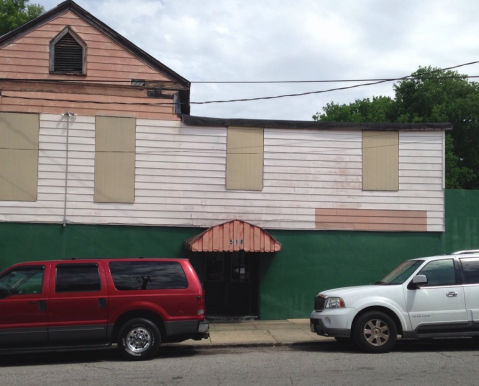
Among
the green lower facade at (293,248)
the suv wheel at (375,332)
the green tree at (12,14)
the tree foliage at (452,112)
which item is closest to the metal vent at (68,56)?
the green lower facade at (293,248)

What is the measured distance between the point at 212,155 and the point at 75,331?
285 inches

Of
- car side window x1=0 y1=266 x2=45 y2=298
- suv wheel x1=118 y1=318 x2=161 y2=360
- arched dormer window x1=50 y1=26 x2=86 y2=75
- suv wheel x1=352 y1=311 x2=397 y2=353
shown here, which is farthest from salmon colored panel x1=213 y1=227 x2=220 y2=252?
arched dormer window x1=50 y1=26 x2=86 y2=75

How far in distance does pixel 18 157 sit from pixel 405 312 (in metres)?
10.4

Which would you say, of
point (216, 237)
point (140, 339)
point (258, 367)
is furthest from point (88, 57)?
point (258, 367)

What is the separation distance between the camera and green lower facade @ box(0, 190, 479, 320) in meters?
16.0

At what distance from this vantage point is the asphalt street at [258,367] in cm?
890

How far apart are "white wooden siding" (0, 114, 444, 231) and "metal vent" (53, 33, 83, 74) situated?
135 centimetres

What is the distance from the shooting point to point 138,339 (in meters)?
10.6

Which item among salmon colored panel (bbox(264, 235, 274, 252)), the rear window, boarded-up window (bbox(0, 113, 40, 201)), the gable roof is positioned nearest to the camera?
the rear window

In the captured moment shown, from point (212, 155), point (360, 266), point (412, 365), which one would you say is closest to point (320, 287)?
point (360, 266)

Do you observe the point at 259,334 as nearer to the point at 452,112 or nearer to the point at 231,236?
the point at 231,236

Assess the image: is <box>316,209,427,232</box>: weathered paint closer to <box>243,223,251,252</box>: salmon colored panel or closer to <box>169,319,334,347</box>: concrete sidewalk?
<box>243,223,251,252</box>: salmon colored panel

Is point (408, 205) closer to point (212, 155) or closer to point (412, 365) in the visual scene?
point (212, 155)

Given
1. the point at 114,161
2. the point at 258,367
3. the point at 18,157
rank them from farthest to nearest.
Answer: the point at 114,161 < the point at 18,157 < the point at 258,367
